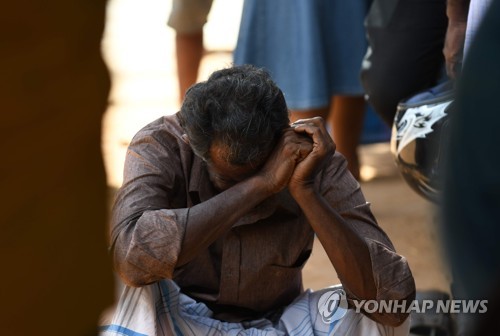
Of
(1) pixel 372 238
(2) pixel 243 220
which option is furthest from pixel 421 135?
(2) pixel 243 220

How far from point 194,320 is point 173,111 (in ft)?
14.9

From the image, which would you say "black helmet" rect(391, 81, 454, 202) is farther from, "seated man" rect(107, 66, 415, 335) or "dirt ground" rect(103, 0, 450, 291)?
"seated man" rect(107, 66, 415, 335)

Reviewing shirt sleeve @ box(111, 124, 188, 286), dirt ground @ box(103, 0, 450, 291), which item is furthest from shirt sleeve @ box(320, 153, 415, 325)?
shirt sleeve @ box(111, 124, 188, 286)

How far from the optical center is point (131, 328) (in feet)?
9.71

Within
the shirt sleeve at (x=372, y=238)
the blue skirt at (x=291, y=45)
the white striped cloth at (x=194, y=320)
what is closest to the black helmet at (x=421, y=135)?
the shirt sleeve at (x=372, y=238)

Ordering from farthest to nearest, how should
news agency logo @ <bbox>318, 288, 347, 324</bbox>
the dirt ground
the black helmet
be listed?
1. the dirt ground
2. the black helmet
3. news agency logo @ <bbox>318, 288, 347, 324</bbox>

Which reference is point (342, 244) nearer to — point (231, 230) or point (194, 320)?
point (231, 230)

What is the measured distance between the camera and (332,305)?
10.5 feet

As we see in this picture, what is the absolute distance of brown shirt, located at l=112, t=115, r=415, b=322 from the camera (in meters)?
2.97

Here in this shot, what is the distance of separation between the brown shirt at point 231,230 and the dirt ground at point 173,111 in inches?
7.4

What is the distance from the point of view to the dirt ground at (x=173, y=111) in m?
4.80

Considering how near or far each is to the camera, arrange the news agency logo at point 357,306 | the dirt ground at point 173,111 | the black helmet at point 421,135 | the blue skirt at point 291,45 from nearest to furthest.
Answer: the news agency logo at point 357,306, the black helmet at point 421,135, the dirt ground at point 173,111, the blue skirt at point 291,45

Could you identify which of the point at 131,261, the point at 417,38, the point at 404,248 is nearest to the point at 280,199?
the point at 131,261

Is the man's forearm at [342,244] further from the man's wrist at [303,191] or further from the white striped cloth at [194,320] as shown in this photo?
the white striped cloth at [194,320]
